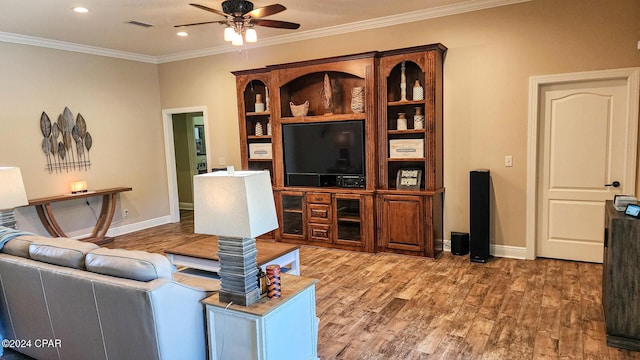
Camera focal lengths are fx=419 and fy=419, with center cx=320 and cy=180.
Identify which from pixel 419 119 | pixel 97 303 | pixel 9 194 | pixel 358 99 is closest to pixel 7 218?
pixel 9 194

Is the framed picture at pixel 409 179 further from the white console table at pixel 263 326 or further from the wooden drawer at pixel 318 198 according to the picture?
the white console table at pixel 263 326

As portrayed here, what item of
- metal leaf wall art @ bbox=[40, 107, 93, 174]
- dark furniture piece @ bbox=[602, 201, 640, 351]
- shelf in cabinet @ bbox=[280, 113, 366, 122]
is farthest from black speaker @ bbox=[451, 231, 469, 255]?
metal leaf wall art @ bbox=[40, 107, 93, 174]

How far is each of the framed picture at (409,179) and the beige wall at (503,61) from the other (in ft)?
1.23

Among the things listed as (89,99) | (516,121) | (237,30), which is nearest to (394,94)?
(516,121)

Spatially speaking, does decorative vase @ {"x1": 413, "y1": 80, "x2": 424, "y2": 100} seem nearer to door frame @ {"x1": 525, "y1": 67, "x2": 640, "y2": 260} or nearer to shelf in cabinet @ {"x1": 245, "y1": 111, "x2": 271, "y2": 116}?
door frame @ {"x1": 525, "y1": 67, "x2": 640, "y2": 260}

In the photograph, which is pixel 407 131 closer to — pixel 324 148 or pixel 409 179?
pixel 409 179

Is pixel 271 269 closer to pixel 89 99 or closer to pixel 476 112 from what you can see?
pixel 476 112

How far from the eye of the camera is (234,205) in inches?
81.9

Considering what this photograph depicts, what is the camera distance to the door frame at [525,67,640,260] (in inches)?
160

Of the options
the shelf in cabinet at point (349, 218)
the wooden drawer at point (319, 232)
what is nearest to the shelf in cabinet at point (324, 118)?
the shelf in cabinet at point (349, 218)

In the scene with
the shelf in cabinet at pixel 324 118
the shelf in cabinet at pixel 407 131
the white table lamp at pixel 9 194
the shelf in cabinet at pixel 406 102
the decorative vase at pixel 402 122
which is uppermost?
the shelf in cabinet at pixel 406 102

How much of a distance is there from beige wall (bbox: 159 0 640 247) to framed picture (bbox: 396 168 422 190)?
14.8 inches

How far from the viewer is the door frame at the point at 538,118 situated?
407 cm

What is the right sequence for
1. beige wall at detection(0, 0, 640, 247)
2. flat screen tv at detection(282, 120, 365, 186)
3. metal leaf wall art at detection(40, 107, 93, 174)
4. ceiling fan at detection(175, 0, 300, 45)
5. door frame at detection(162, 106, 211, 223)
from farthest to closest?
1. door frame at detection(162, 106, 211, 223)
2. metal leaf wall art at detection(40, 107, 93, 174)
3. flat screen tv at detection(282, 120, 365, 186)
4. beige wall at detection(0, 0, 640, 247)
5. ceiling fan at detection(175, 0, 300, 45)
